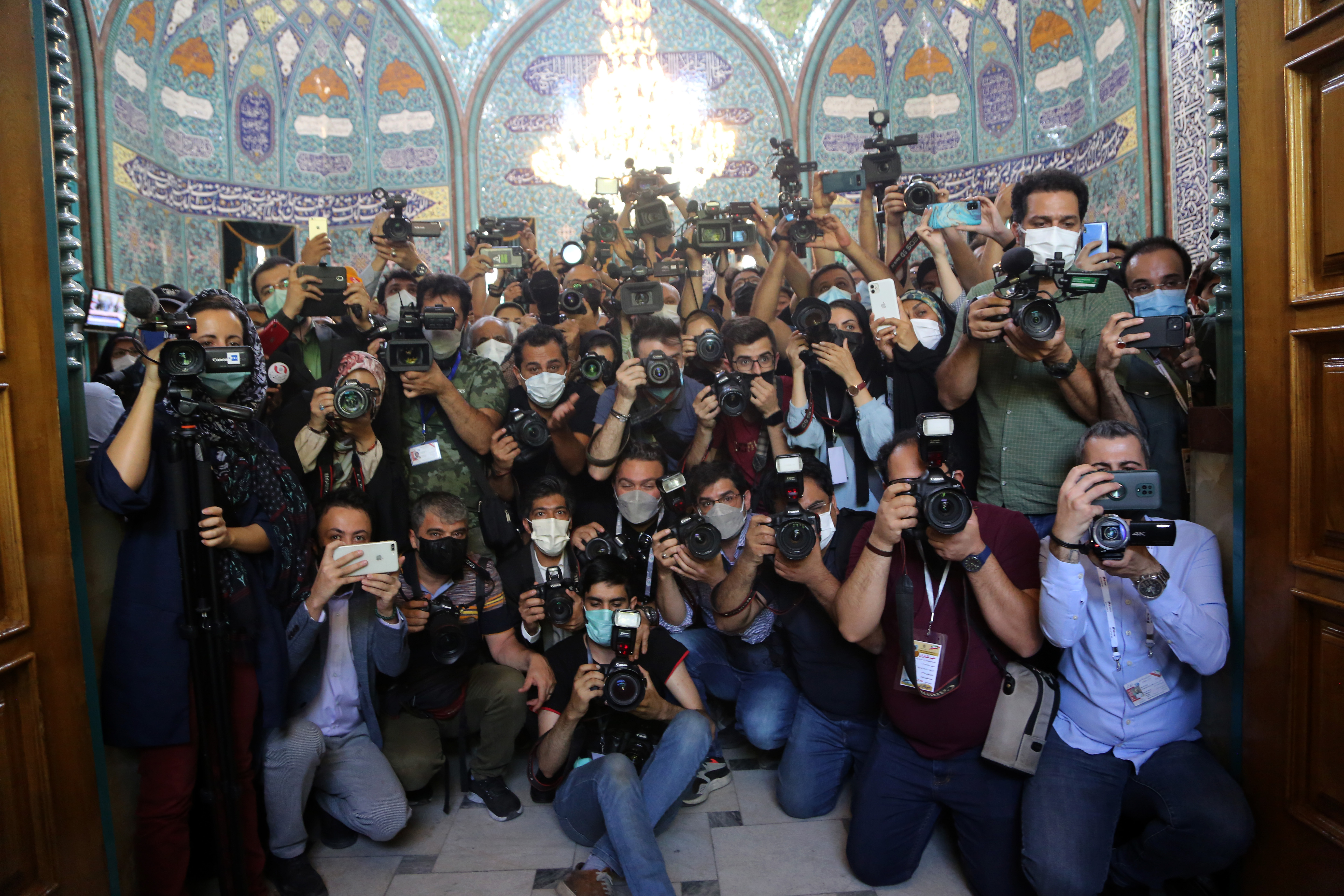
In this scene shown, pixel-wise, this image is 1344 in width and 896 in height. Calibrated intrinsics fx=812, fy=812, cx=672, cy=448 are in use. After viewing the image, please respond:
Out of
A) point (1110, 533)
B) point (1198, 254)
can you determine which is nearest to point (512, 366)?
point (1110, 533)

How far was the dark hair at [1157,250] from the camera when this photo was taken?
9.33ft

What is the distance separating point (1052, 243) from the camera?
2773 mm

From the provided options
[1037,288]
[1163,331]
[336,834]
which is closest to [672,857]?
[336,834]

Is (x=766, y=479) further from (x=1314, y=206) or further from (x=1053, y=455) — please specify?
(x=1314, y=206)

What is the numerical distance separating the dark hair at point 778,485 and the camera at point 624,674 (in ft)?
2.27

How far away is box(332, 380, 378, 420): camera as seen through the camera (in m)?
2.81

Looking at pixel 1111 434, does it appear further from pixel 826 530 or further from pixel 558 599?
pixel 558 599

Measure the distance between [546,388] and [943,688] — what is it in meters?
1.93

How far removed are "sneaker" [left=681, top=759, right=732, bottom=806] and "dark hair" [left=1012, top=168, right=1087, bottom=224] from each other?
90.6 inches

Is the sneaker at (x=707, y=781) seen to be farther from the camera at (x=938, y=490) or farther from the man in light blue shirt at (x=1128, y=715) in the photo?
the camera at (x=938, y=490)

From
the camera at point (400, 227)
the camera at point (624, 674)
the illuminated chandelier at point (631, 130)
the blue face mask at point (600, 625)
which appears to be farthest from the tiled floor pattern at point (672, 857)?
the illuminated chandelier at point (631, 130)

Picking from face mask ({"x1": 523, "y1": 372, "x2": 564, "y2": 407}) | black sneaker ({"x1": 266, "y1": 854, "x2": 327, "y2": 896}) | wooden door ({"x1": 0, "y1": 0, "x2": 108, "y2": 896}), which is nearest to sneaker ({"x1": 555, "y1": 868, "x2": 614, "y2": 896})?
black sneaker ({"x1": 266, "y1": 854, "x2": 327, "y2": 896})

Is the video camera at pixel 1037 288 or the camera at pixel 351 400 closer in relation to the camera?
the video camera at pixel 1037 288

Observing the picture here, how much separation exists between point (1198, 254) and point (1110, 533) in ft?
19.0
